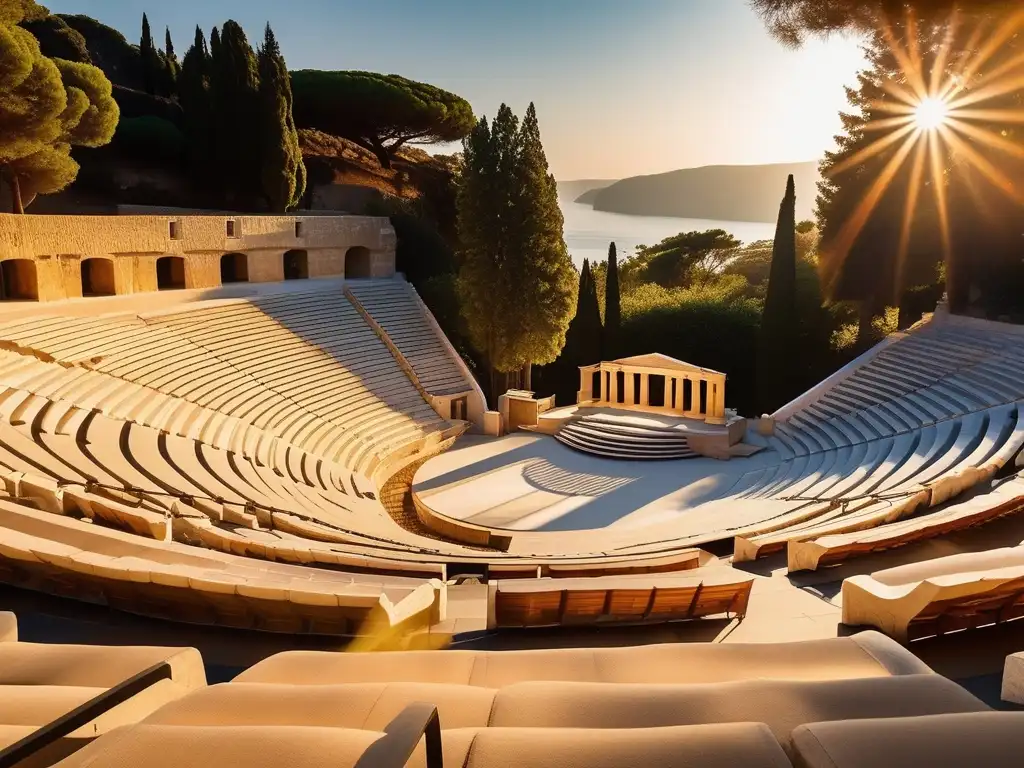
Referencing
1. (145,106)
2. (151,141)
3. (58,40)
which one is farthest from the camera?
(58,40)

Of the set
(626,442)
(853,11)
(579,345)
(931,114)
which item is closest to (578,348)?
(579,345)

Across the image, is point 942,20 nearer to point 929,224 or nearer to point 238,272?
point 929,224

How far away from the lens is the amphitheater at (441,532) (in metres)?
2.88

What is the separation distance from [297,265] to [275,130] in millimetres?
5087

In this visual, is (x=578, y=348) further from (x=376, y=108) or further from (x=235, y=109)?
(x=376, y=108)

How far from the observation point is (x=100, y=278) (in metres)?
21.9

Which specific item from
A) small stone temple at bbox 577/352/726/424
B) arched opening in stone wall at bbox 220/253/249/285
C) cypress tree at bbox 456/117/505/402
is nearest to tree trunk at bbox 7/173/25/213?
arched opening in stone wall at bbox 220/253/249/285

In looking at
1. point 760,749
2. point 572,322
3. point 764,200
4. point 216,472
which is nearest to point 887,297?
point 572,322

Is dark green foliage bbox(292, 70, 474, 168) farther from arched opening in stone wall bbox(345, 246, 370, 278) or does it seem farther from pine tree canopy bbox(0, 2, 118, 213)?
pine tree canopy bbox(0, 2, 118, 213)

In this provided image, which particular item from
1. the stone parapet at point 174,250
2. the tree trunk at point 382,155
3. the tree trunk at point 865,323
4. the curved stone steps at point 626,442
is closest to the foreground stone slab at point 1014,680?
the curved stone steps at point 626,442

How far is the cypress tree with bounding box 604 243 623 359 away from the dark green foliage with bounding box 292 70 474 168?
14.4 meters

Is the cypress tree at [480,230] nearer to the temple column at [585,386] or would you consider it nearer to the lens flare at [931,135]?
the temple column at [585,386]

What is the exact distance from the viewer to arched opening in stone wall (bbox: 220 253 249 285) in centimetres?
2595

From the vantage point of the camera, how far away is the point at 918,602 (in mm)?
5504
